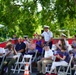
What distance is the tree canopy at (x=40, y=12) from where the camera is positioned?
25.3 m

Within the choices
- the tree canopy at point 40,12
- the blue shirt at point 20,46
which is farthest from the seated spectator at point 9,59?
the tree canopy at point 40,12

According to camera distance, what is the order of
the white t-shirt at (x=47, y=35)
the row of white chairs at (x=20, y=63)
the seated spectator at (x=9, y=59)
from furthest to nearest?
the white t-shirt at (x=47, y=35)
the row of white chairs at (x=20, y=63)
the seated spectator at (x=9, y=59)

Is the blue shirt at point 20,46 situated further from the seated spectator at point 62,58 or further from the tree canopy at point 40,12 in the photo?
the tree canopy at point 40,12

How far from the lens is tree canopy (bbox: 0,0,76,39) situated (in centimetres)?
2527

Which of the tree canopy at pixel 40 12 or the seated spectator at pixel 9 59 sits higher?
the tree canopy at pixel 40 12

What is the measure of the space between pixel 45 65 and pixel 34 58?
1.80 metres

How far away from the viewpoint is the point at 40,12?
26.3 meters

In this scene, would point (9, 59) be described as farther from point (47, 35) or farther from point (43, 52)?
point (47, 35)

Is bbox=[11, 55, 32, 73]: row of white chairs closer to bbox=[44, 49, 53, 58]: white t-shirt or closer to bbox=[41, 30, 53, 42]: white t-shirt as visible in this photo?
bbox=[44, 49, 53, 58]: white t-shirt

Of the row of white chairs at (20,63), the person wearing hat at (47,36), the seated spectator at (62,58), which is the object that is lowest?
the row of white chairs at (20,63)

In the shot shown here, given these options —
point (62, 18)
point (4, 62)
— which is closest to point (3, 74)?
point (4, 62)

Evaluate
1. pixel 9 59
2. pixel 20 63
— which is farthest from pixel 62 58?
pixel 9 59

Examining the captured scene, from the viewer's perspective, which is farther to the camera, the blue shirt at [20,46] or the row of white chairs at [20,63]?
the blue shirt at [20,46]

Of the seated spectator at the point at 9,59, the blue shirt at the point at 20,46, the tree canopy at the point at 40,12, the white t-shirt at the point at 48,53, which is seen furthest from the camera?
the tree canopy at the point at 40,12
